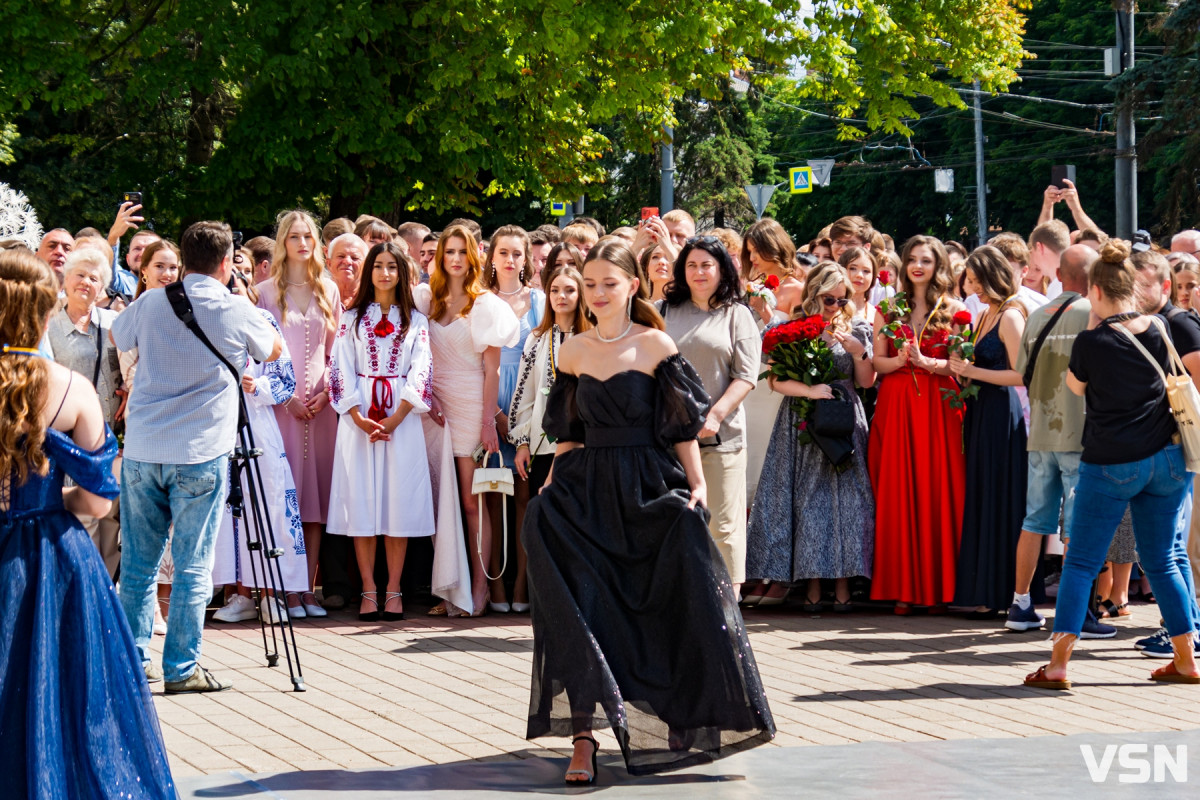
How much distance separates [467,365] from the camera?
32.0ft

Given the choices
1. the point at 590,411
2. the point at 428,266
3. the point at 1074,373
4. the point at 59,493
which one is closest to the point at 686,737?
the point at 590,411

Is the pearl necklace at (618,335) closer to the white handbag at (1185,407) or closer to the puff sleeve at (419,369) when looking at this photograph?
the white handbag at (1185,407)

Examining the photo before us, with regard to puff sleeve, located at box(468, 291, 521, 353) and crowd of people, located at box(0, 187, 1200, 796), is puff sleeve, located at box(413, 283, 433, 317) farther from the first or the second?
puff sleeve, located at box(468, 291, 521, 353)

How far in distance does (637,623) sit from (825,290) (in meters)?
4.35

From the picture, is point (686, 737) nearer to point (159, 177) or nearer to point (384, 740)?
point (384, 740)

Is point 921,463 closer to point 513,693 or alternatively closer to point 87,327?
point 513,693

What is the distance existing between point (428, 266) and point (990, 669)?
5.78m

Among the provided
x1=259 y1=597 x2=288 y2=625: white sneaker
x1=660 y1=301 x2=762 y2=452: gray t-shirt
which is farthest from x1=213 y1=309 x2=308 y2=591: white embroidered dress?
x1=660 y1=301 x2=762 y2=452: gray t-shirt

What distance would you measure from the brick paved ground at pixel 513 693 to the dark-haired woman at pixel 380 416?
0.53 m

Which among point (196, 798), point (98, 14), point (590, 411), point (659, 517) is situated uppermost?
point (98, 14)

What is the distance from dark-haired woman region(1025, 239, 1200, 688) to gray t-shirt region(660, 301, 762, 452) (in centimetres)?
174

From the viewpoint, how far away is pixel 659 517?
234 inches

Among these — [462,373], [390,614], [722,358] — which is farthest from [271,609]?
[722,358]

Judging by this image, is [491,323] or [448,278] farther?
[448,278]
